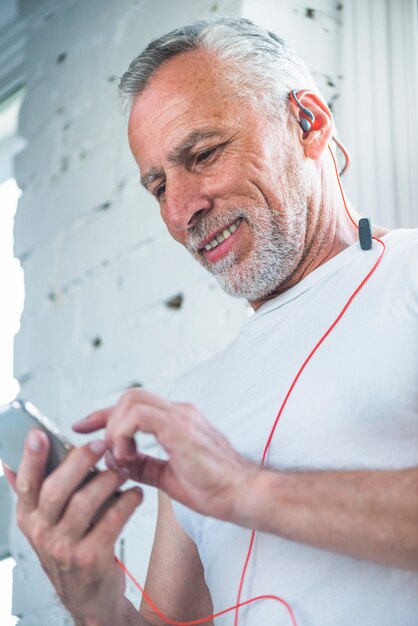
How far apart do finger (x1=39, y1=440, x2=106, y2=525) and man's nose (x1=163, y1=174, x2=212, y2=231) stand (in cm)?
48

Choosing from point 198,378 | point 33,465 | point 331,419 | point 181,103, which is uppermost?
point 181,103

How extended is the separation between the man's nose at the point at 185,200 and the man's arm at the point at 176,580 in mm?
388

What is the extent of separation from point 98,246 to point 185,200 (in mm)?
658

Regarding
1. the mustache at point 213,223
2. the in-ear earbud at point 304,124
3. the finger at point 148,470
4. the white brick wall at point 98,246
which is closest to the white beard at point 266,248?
the mustache at point 213,223

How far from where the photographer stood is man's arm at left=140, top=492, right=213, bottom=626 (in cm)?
121

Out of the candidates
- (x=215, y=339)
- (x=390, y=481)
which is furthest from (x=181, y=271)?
(x=390, y=481)

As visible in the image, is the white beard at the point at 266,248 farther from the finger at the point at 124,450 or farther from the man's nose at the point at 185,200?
the finger at the point at 124,450

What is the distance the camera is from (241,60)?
1.34m

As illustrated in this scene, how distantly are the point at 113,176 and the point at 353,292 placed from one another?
0.90 meters

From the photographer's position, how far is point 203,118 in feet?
4.25

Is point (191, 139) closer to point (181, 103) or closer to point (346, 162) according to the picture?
point (181, 103)

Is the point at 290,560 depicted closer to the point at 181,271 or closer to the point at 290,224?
the point at 290,224

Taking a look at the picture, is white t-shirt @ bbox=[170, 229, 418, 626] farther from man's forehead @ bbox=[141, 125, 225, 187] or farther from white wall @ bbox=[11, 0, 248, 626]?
white wall @ bbox=[11, 0, 248, 626]

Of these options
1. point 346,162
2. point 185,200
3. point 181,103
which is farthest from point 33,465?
point 346,162
